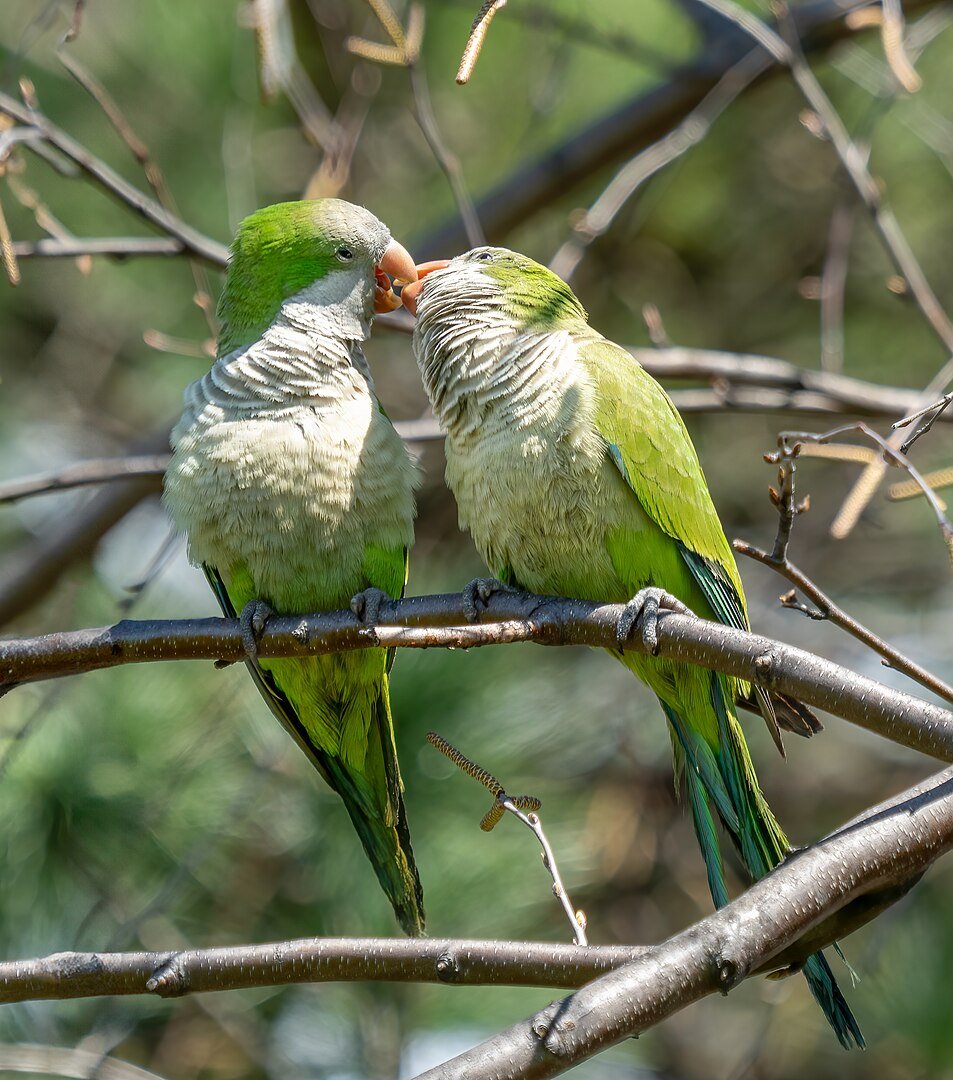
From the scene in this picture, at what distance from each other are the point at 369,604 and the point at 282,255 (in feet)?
3.92

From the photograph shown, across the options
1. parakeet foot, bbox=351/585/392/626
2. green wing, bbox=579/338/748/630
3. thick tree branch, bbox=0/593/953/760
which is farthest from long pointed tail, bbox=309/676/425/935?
green wing, bbox=579/338/748/630

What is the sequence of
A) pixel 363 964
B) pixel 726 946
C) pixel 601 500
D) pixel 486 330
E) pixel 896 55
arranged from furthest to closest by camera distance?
1. pixel 486 330
2. pixel 896 55
3. pixel 601 500
4. pixel 363 964
5. pixel 726 946

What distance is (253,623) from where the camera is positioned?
3031 millimetres

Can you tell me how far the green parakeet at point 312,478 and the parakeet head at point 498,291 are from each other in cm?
25

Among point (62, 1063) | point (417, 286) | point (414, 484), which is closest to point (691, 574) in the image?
point (414, 484)

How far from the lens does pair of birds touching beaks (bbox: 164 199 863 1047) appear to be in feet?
9.96

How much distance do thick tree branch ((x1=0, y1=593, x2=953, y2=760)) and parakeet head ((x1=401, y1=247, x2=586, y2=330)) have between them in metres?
0.88

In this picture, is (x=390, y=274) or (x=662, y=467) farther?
(x=390, y=274)

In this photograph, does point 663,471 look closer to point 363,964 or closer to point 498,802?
point 498,802

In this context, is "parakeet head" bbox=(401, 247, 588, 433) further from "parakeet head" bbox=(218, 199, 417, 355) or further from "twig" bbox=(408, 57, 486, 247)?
"twig" bbox=(408, 57, 486, 247)

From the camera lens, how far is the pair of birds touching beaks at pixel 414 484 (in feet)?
9.96

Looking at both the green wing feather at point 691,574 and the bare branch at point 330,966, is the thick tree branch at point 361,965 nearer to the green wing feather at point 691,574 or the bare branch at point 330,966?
the bare branch at point 330,966

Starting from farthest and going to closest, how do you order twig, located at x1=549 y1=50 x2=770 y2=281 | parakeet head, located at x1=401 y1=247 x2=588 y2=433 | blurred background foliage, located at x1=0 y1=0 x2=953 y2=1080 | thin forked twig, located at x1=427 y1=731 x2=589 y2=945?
blurred background foliage, located at x1=0 y1=0 x2=953 y2=1080, twig, located at x1=549 y1=50 x2=770 y2=281, parakeet head, located at x1=401 y1=247 x2=588 y2=433, thin forked twig, located at x1=427 y1=731 x2=589 y2=945

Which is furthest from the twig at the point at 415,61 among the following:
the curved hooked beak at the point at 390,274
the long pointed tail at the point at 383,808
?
the long pointed tail at the point at 383,808
